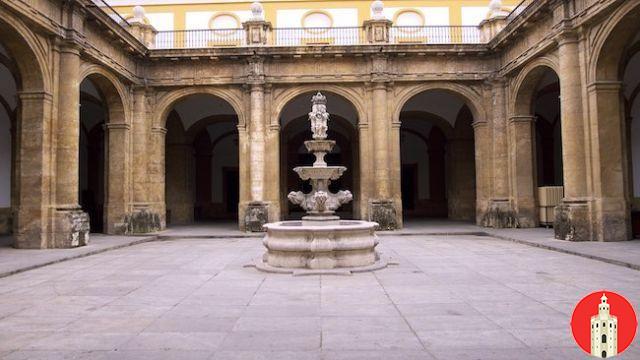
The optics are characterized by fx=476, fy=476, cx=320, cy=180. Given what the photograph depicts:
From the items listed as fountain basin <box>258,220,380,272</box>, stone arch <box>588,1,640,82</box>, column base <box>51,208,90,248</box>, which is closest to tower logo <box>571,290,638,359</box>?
fountain basin <box>258,220,380,272</box>

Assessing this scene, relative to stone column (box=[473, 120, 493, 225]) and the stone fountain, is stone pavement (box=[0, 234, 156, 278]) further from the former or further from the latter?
stone column (box=[473, 120, 493, 225])

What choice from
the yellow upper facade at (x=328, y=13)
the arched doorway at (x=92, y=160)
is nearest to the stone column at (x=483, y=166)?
the yellow upper facade at (x=328, y=13)

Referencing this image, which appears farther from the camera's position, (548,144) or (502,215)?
(548,144)

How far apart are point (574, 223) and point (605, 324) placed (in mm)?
10532

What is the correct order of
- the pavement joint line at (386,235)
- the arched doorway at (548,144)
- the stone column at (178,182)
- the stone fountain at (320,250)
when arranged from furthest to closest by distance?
the arched doorway at (548,144) → the stone column at (178,182) → the pavement joint line at (386,235) → the stone fountain at (320,250)

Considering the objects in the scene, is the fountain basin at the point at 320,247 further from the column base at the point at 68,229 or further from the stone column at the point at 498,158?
the stone column at the point at 498,158

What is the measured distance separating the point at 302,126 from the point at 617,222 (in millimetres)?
15528

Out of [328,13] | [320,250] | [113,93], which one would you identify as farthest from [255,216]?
[328,13]

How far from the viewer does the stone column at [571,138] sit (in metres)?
11.8

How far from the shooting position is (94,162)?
22.1 meters

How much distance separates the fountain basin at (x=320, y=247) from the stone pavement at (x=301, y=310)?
0.46 metres

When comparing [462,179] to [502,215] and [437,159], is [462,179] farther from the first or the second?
[502,215]

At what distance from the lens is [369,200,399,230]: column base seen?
16.1 meters

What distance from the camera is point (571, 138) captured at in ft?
39.5
